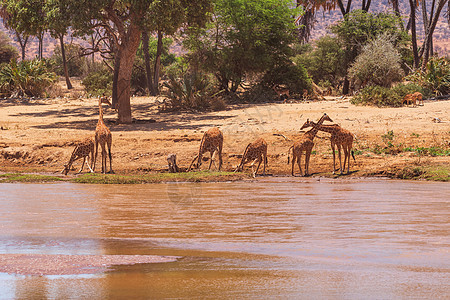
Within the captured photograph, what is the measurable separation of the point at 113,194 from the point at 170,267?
5364mm

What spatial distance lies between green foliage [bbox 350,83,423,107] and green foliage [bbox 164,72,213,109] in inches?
254

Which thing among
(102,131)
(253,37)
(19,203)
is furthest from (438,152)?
(253,37)

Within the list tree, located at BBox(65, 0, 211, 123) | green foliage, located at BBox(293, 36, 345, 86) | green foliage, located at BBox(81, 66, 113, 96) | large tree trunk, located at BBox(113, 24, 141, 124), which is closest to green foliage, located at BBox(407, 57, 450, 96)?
tree, located at BBox(65, 0, 211, 123)

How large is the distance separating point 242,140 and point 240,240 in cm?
1067

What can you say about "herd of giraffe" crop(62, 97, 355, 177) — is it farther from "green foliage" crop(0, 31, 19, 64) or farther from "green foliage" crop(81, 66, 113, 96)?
"green foliage" crop(0, 31, 19, 64)

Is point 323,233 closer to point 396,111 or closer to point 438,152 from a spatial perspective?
point 438,152

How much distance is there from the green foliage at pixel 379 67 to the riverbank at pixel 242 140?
17.5ft

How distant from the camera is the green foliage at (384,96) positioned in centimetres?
2156

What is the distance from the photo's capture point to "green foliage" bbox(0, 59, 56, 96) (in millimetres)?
31953

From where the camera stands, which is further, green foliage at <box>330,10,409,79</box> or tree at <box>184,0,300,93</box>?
green foliage at <box>330,10,409,79</box>

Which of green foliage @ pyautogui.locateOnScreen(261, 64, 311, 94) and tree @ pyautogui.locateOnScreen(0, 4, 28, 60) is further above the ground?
tree @ pyautogui.locateOnScreen(0, 4, 28, 60)

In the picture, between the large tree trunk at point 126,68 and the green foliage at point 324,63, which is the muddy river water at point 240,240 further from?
the green foliage at point 324,63

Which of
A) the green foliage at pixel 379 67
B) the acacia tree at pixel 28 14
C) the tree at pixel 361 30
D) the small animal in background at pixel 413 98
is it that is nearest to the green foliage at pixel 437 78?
the green foliage at pixel 379 67

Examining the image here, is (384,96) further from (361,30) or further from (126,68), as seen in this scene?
(361,30)
